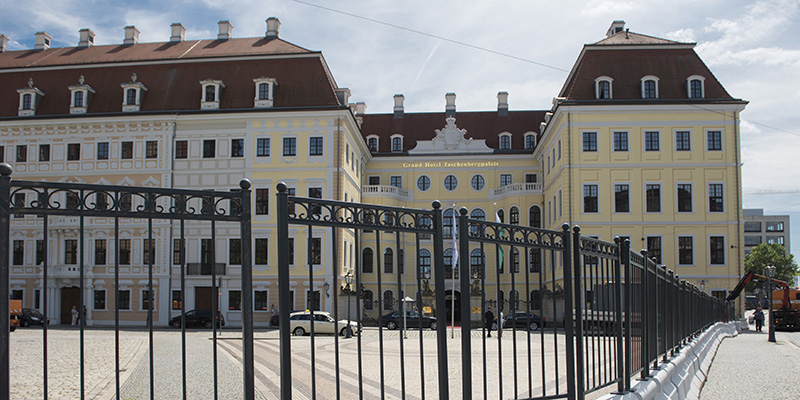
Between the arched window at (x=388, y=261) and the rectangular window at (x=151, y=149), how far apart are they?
16.1m

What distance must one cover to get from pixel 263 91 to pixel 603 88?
20120 millimetres

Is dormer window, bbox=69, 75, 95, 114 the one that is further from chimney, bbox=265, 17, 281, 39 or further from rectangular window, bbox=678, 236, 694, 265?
rectangular window, bbox=678, 236, 694, 265

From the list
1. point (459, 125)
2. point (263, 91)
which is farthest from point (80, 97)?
point (459, 125)

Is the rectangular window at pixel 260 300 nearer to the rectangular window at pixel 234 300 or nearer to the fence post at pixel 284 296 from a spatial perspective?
the rectangular window at pixel 234 300

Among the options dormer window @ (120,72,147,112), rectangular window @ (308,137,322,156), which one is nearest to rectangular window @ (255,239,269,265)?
rectangular window @ (308,137,322,156)

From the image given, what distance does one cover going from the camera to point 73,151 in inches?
1604

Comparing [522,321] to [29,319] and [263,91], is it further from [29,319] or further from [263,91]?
[263,91]

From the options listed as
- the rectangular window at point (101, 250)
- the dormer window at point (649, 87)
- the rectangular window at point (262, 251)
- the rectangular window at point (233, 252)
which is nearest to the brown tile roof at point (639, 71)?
the dormer window at point (649, 87)

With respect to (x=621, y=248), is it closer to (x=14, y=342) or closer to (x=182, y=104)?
(x=14, y=342)

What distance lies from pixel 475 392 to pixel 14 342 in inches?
664

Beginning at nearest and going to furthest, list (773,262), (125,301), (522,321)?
(522,321) → (125,301) → (773,262)

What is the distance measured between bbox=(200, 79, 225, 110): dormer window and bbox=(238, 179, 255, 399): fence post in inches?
1499

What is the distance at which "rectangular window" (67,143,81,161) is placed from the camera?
40588mm

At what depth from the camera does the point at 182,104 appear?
41.1 meters
